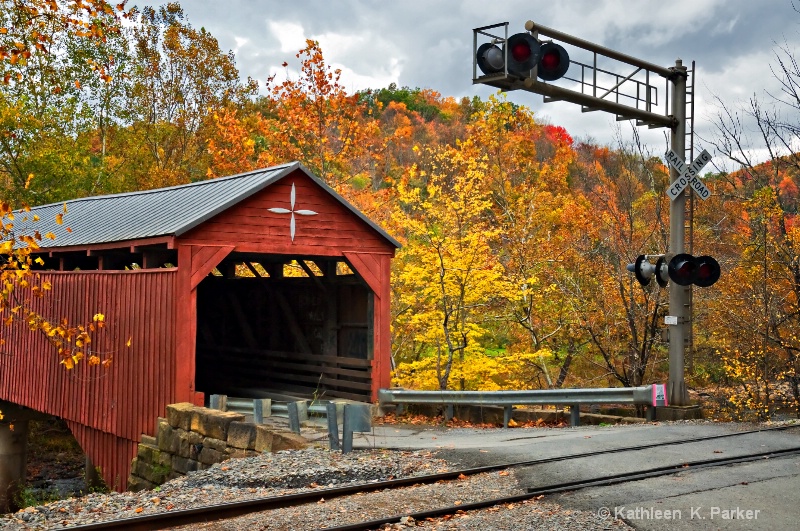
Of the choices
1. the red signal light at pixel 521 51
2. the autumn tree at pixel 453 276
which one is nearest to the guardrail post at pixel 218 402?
the autumn tree at pixel 453 276

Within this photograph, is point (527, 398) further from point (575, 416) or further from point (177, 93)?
point (177, 93)

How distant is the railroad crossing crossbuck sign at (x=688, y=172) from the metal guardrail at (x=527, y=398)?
120 inches

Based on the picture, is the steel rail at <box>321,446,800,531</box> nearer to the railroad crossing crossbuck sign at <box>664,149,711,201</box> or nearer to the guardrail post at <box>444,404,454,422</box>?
the railroad crossing crossbuck sign at <box>664,149,711,201</box>

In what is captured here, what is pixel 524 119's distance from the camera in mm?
33438

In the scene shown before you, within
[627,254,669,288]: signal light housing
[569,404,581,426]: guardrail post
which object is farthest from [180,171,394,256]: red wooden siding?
[627,254,669,288]: signal light housing

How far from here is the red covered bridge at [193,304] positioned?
44.3ft

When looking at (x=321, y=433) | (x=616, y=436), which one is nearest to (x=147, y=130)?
(x=321, y=433)

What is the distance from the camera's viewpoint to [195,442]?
41.0 feet

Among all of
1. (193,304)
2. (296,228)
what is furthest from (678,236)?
(193,304)

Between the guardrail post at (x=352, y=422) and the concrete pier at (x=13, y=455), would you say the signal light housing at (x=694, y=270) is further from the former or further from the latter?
the concrete pier at (x=13, y=455)

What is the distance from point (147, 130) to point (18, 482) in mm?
18510

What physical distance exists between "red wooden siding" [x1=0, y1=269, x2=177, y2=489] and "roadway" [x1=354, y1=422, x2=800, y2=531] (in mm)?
3764

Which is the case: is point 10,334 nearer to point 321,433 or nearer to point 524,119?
point 321,433

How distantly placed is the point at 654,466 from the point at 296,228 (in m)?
7.47
